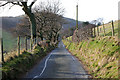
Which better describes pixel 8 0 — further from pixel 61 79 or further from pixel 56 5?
pixel 56 5

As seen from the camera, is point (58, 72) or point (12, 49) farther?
point (12, 49)

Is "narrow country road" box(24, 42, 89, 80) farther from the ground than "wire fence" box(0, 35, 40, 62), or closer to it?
closer to it

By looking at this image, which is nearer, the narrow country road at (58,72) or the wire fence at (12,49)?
the wire fence at (12,49)

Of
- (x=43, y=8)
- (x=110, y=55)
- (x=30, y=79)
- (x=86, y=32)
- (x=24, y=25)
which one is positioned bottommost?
(x=30, y=79)

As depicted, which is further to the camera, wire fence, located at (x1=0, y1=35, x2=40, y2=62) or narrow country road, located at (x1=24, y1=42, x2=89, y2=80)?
narrow country road, located at (x1=24, y1=42, x2=89, y2=80)

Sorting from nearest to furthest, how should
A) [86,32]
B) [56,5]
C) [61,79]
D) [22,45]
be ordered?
[61,79] → [22,45] → [86,32] → [56,5]

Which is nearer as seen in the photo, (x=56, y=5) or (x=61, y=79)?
(x=61, y=79)

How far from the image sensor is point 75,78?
7465 millimetres

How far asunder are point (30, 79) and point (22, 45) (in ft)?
A: 26.5

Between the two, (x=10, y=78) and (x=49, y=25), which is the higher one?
(x=49, y=25)

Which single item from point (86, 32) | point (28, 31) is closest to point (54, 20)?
point (28, 31)

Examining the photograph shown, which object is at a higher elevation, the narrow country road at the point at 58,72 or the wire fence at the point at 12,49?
the wire fence at the point at 12,49

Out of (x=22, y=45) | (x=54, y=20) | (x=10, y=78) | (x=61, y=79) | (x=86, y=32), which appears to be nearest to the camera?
(x=10, y=78)

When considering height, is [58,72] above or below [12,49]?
below
